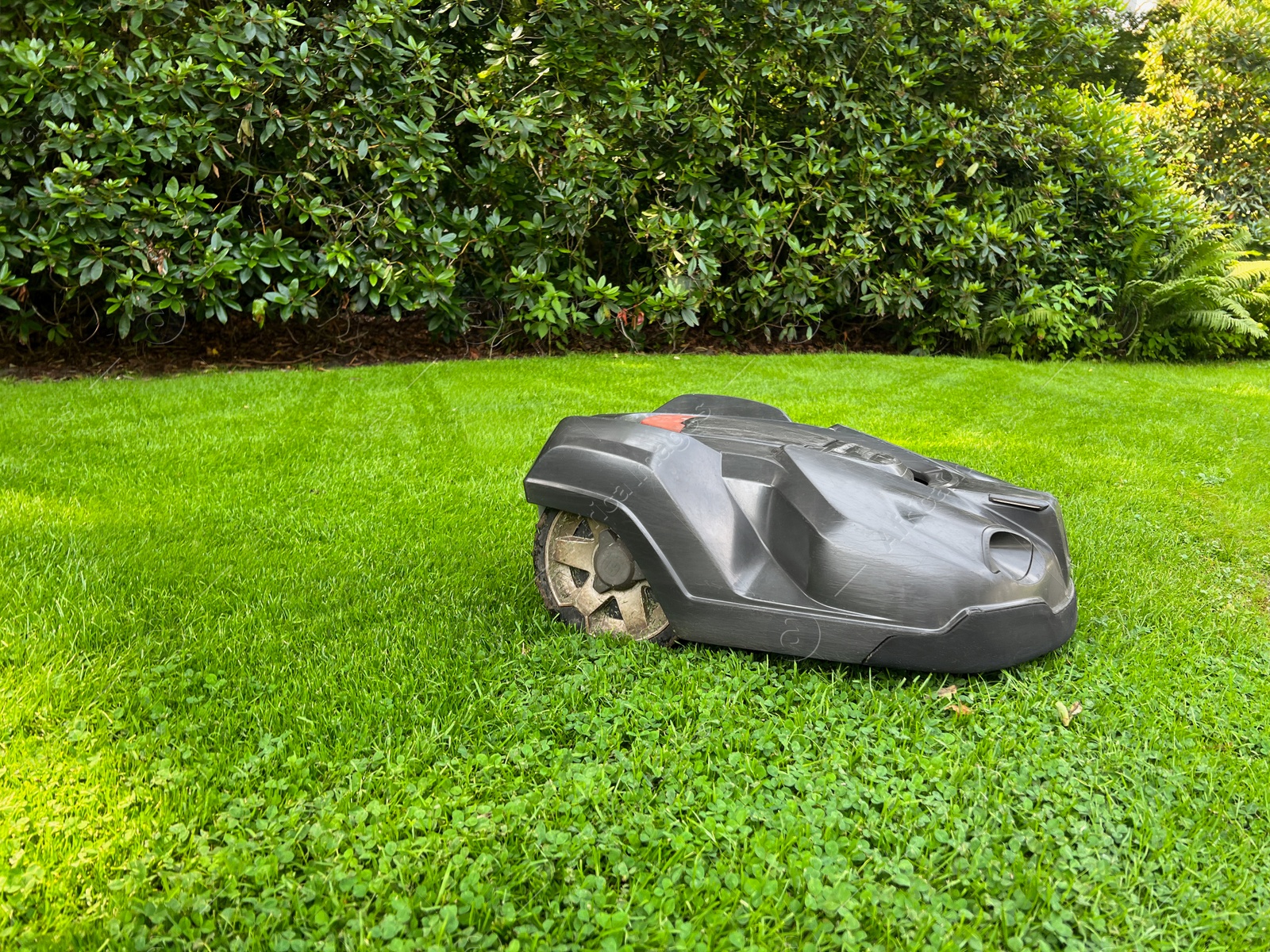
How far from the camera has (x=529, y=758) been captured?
193 cm

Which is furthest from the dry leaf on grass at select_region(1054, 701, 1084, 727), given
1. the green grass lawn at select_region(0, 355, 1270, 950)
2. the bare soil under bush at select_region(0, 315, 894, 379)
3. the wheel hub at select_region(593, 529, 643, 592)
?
the bare soil under bush at select_region(0, 315, 894, 379)

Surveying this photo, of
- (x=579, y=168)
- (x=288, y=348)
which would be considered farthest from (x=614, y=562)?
(x=288, y=348)

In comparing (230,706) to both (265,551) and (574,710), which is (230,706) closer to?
(574,710)

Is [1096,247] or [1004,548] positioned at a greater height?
[1096,247]

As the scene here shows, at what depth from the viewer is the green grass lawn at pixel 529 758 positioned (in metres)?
1.53

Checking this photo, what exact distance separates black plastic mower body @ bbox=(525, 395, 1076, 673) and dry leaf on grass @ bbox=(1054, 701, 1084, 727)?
14 centimetres

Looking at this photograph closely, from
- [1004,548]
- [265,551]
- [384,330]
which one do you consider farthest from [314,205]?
[1004,548]

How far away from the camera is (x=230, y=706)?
80.9 inches

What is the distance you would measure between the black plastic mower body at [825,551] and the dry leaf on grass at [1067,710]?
0.14m

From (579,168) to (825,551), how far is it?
209 inches

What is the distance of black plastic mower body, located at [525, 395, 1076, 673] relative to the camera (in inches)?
81.8

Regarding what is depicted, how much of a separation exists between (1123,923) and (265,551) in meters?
2.61

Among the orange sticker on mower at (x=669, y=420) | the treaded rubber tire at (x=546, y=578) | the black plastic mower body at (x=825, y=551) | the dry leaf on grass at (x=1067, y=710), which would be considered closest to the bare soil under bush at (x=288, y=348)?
the orange sticker on mower at (x=669, y=420)

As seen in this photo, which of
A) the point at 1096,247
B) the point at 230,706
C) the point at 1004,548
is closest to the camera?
the point at 230,706
